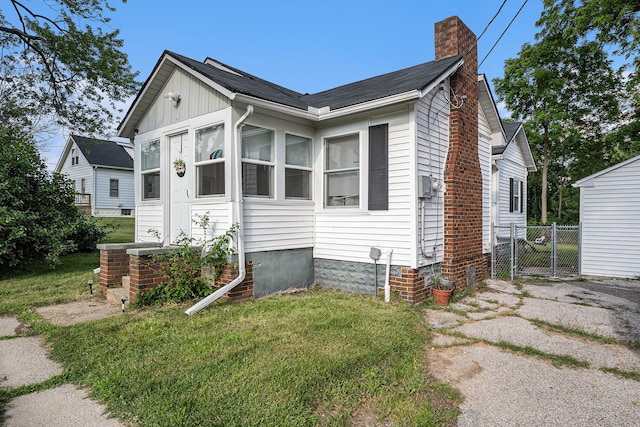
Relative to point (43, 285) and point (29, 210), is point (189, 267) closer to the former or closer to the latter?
point (43, 285)

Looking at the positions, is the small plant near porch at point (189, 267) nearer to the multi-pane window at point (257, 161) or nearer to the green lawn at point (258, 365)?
the green lawn at point (258, 365)

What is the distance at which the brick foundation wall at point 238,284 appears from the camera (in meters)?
5.52

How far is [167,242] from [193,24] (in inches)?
262

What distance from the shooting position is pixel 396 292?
5.75 metres

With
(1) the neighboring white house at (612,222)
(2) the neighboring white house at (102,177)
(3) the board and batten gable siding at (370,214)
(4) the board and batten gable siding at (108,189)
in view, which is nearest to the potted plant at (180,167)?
(3) the board and batten gable siding at (370,214)

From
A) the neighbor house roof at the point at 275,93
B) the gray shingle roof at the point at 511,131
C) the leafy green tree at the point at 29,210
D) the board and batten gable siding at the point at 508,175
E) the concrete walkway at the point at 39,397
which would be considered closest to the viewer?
the concrete walkway at the point at 39,397

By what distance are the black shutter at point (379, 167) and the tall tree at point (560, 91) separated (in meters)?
19.3

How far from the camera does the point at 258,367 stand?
316cm

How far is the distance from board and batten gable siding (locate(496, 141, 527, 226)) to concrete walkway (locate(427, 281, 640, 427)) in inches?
253

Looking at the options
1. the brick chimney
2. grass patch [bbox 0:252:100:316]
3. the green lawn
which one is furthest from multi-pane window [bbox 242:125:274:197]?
grass patch [bbox 0:252:100:316]

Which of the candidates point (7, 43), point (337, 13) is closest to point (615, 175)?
point (337, 13)

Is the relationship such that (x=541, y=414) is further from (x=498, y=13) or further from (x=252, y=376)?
(x=498, y=13)

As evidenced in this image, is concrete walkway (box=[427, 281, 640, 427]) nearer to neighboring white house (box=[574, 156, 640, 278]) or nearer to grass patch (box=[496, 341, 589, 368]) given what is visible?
grass patch (box=[496, 341, 589, 368])

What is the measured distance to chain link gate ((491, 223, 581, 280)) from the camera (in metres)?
8.56
